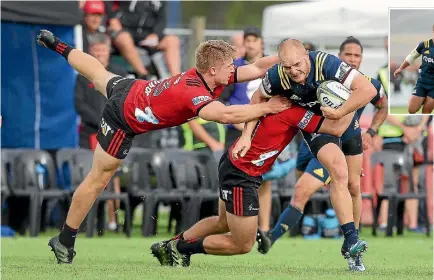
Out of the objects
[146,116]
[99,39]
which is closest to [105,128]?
[146,116]

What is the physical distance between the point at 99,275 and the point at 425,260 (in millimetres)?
3879

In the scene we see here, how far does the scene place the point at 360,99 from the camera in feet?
34.0

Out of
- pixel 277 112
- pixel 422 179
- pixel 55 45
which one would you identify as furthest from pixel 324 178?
pixel 422 179

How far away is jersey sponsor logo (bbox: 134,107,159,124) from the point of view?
10.6 metres

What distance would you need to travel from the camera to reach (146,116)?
10.6 metres

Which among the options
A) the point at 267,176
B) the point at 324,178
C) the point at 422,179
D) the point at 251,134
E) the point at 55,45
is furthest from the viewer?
the point at 422,179

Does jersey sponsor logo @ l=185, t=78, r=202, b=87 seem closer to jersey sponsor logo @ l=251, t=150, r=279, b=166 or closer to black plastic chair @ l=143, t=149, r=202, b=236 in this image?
jersey sponsor logo @ l=251, t=150, r=279, b=166

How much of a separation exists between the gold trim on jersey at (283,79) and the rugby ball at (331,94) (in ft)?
0.84

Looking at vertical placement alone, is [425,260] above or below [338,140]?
below

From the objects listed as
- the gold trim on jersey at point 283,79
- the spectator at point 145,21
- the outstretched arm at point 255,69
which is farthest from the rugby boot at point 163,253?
the spectator at point 145,21

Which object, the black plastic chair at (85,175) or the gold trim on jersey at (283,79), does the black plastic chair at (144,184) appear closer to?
the black plastic chair at (85,175)

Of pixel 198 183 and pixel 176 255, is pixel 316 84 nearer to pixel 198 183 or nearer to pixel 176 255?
pixel 176 255

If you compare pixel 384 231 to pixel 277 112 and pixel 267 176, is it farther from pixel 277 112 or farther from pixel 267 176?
pixel 277 112

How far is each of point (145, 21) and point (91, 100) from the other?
2.44 meters
